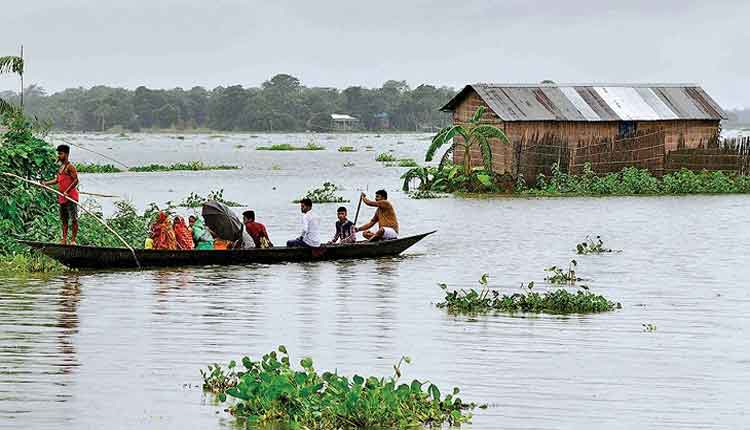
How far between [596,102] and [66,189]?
874 inches

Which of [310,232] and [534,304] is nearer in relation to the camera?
[534,304]

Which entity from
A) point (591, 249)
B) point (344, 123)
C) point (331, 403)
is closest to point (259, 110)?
point (344, 123)

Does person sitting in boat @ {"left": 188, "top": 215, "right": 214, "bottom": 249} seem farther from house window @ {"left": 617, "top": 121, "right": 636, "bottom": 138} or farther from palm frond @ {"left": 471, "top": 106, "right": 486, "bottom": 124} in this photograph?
house window @ {"left": 617, "top": 121, "right": 636, "bottom": 138}

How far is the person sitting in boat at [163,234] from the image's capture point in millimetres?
16781

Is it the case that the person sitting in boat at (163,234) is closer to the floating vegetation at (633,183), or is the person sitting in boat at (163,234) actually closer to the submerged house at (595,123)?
the floating vegetation at (633,183)

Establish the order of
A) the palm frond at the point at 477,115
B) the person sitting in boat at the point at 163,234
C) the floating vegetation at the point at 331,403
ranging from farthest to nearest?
the palm frond at the point at 477,115
the person sitting in boat at the point at 163,234
the floating vegetation at the point at 331,403

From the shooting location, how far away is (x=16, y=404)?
8.50m

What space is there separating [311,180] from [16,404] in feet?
117

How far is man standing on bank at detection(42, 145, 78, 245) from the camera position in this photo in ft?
52.2

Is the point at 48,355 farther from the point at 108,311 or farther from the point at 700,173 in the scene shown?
the point at 700,173

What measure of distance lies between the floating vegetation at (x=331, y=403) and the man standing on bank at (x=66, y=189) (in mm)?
8304

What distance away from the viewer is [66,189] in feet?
52.6

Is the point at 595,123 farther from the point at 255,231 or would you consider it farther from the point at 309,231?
the point at 255,231

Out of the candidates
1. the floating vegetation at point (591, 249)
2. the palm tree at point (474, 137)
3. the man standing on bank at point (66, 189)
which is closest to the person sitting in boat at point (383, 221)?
the floating vegetation at point (591, 249)
